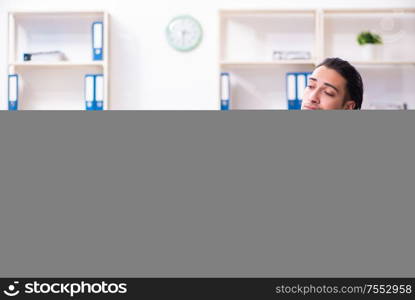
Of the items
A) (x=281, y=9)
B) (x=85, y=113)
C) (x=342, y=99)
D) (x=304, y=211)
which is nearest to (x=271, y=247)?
(x=304, y=211)

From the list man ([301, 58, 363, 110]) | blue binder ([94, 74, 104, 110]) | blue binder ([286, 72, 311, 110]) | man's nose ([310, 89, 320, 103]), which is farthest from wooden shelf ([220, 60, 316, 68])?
man's nose ([310, 89, 320, 103])

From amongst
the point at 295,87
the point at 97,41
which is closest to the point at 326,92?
the point at 295,87

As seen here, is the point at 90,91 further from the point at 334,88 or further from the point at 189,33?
the point at 334,88

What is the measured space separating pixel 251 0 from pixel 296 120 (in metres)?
3.63

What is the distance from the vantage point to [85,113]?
33 centimetres

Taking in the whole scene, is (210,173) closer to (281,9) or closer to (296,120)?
(296,120)

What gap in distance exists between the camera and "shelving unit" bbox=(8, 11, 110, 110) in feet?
12.7

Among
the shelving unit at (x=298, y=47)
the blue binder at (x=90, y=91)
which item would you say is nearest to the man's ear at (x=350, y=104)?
the shelving unit at (x=298, y=47)

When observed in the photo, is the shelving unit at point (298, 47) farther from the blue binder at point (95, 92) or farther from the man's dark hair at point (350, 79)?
the man's dark hair at point (350, 79)

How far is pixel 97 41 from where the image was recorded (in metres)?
3.72

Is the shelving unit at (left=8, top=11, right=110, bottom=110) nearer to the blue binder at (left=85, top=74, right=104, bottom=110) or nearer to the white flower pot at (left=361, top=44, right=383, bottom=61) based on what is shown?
the blue binder at (left=85, top=74, right=104, bottom=110)

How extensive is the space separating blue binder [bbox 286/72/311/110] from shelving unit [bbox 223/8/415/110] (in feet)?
0.54

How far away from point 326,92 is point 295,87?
2.30 metres

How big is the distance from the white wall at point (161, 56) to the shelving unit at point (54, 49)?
0.10 m
